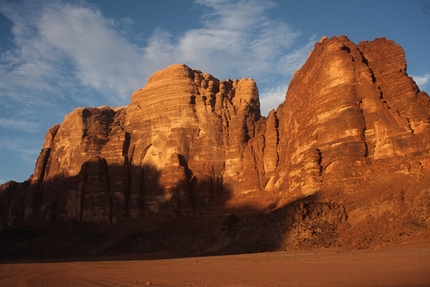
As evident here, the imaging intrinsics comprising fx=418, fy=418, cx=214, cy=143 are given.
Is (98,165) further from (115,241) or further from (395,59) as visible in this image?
(395,59)

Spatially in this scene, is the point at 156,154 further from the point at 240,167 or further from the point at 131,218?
the point at 240,167

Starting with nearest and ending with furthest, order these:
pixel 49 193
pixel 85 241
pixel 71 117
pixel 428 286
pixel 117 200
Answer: pixel 428 286 < pixel 85 241 < pixel 117 200 < pixel 49 193 < pixel 71 117

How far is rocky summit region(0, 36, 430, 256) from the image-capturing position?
123 feet

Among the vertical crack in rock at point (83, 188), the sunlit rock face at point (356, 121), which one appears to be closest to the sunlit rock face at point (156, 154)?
the vertical crack in rock at point (83, 188)

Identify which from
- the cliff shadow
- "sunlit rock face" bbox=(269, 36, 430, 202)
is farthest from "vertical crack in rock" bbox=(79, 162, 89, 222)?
"sunlit rock face" bbox=(269, 36, 430, 202)

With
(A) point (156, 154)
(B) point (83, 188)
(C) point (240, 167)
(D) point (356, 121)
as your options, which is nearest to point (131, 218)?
(B) point (83, 188)

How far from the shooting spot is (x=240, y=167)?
65.1m

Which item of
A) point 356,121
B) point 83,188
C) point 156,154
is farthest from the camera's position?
point 156,154

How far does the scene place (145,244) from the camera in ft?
183

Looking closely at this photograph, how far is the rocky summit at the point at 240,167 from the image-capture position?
123 feet

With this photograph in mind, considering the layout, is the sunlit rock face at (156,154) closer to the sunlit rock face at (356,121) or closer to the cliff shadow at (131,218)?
the cliff shadow at (131,218)

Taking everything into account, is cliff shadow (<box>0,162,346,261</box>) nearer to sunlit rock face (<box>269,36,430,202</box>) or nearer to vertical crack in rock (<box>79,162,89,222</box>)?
vertical crack in rock (<box>79,162,89,222</box>)

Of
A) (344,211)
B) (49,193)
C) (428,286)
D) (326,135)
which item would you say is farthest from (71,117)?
(428,286)

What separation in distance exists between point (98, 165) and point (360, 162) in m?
45.3
